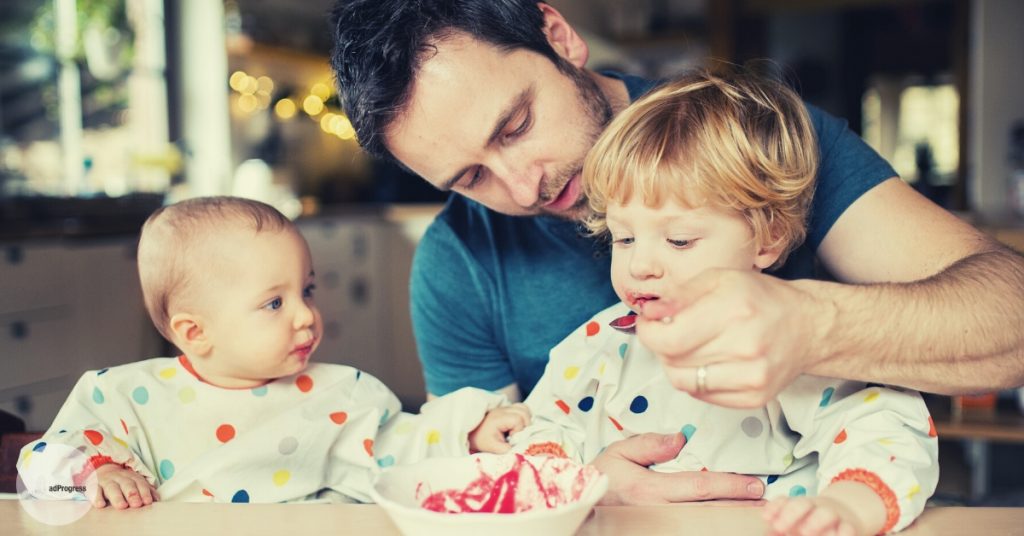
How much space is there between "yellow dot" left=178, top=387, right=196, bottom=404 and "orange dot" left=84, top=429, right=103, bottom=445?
147 millimetres

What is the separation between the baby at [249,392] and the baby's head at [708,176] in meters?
0.30

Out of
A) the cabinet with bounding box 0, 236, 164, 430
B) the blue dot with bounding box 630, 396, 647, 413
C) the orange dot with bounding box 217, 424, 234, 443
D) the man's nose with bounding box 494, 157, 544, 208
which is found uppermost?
the man's nose with bounding box 494, 157, 544, 208

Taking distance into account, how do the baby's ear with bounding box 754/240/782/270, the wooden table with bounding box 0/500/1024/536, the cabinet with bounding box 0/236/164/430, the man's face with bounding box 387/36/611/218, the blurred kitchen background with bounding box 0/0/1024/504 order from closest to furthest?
the wooden table with bounding box 0/500/1024/536 → the baby's ear with bounding box 754/240/782/270 → the man's face with bounding box 387/36/611/218 → the cabinet with bounding box 0/236/164/430 → the blurred kitchen background with bounding box 0/0/1024/504

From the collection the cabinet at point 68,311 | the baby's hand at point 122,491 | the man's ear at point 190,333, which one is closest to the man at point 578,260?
the man's ear at point 190,333

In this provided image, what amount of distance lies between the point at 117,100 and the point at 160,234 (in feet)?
9.46

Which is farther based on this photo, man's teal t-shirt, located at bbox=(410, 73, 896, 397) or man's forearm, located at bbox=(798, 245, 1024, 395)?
man's teal t-shirt, located at bbox=(410, 73, 896, 397)

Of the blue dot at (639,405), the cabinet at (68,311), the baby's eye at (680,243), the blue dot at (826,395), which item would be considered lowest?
the cabinet at (68,311)

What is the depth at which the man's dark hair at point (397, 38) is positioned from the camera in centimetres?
122

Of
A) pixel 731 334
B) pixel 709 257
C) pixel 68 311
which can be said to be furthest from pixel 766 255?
pixel 68 311

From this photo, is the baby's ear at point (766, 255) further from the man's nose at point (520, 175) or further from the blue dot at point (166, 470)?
the blue dot at point (166, 470)

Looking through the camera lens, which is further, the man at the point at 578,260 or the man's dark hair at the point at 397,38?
the man's dark hair at the point at 397,38

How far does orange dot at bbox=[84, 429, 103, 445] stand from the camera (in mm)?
976

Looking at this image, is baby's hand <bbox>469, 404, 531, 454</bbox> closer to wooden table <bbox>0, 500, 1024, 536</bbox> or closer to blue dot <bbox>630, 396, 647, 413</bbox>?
blue dot <bbox>630, 396, 647, 413</bbox>
